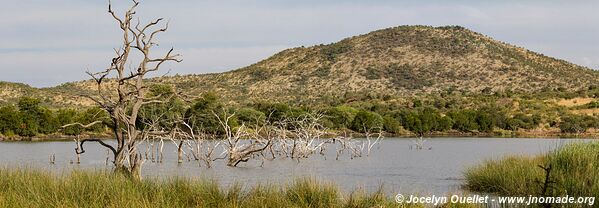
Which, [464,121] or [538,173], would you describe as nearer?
[538,173]

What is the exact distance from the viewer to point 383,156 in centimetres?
4919

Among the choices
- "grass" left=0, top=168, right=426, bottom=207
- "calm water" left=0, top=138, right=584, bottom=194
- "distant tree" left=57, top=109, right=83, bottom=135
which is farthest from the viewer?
"distant tree" left=57, top=109, right=83, bottom=135

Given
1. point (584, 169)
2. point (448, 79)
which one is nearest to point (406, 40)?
point (448, 79)

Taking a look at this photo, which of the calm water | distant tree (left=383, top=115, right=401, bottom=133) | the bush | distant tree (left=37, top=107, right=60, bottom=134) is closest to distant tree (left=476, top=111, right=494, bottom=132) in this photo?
the bush

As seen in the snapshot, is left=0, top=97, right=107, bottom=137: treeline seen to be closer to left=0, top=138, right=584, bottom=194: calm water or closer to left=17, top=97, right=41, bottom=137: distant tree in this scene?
left=17, top=97, right=41, bottom=137: distant tree

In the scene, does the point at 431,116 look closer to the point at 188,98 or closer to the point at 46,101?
the point at 46,101

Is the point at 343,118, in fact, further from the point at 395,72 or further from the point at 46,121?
the point at 395,72

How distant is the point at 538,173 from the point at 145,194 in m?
11.5

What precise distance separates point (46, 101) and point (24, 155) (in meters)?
58.4

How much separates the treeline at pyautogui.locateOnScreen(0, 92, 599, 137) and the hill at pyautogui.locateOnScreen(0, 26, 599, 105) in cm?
2666

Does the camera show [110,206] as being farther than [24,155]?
No

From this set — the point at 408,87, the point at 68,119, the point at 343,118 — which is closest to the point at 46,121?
the point at 68,119

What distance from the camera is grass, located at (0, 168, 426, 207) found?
12742 millimetres

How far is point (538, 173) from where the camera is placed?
20.6 metres
